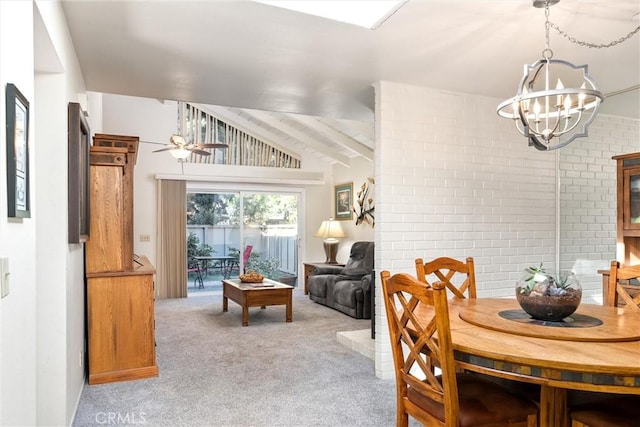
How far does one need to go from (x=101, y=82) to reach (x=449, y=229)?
316 centimetres

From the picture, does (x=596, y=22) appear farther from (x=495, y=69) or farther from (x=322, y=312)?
(x=322, y=312)

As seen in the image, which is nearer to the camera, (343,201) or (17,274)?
(17,274)

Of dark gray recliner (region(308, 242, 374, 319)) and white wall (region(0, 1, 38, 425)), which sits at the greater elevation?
white wall (region(0, 1, 38, 425))

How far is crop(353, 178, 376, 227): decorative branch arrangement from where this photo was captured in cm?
747

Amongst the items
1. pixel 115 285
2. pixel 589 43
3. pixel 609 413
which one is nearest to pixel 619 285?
pixel 609 413

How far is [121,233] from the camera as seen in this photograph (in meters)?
3.53

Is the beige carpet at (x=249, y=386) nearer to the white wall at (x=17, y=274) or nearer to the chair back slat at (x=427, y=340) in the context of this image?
the chair back slat at (x=427, y=340)

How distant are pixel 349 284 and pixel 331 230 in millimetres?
2003

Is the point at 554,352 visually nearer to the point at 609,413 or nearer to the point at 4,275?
the point at 609,413

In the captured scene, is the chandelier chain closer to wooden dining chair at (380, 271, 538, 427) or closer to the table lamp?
wooden dining chair at (380, 271, 538, 427)

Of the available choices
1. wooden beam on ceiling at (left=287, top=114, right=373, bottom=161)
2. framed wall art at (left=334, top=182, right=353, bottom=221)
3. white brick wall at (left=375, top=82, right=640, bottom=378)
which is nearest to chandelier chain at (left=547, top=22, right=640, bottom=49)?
white brick wall at (left=375, top=82, right=640, bottom=378)

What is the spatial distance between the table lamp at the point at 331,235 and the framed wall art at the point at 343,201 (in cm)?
28

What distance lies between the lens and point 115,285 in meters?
3.49

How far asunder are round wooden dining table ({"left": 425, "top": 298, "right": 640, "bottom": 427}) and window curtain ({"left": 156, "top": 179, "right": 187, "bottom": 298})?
6155 mm
